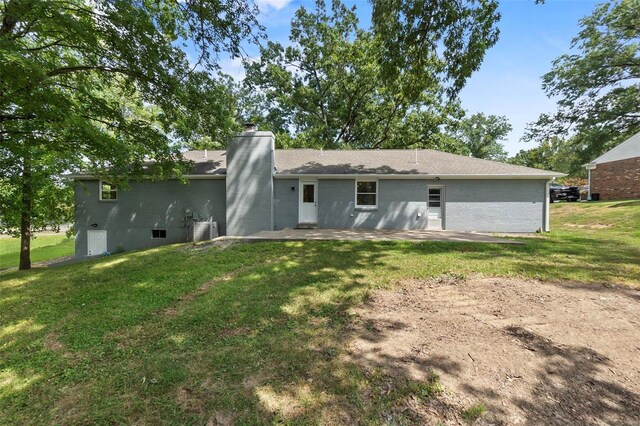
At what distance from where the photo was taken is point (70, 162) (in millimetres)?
10344

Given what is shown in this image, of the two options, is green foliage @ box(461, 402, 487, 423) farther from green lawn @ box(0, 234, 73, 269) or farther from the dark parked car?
the dark parked car

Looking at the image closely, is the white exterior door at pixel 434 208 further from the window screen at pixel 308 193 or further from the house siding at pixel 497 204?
the window screen at pixel 308 193

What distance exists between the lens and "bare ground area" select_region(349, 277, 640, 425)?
2311 mm

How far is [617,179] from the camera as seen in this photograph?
21594 mm

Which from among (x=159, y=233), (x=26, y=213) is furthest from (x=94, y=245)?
(x=26, y=213)

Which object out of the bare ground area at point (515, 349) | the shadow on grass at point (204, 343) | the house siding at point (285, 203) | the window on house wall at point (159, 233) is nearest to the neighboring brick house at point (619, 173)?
the shadow on grass at point (204, 343)

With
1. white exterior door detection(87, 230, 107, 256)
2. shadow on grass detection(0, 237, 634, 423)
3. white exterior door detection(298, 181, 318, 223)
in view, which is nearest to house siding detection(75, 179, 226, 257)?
white exterior door detection(87, 230, 107, 256)

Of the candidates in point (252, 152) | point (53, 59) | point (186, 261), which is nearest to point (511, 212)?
point (252, 152)

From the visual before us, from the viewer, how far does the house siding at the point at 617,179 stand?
2030cm

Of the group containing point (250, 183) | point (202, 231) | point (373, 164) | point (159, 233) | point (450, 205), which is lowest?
point (159, 233)

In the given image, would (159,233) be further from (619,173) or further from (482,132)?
(482,132)

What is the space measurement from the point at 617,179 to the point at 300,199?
2501 cm

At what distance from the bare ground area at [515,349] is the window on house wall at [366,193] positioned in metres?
8.43

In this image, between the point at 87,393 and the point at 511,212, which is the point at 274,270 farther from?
the point at 511,212
